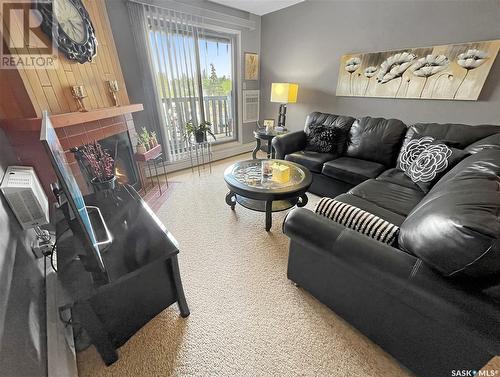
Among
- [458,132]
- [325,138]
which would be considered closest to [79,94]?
Result: [325,138]

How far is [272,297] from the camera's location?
4.45 ft

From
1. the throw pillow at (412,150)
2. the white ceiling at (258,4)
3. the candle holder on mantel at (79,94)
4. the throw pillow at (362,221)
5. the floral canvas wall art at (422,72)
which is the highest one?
the white ceiling at (258,4)

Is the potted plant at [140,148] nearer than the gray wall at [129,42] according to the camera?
No

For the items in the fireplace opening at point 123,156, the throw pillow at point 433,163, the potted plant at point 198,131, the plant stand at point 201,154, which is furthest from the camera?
the plant stand at point 201,154

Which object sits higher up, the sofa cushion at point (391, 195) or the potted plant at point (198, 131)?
the potted plant at point (198, 131)

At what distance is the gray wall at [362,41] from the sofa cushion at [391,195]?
1269mm

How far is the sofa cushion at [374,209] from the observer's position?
142cm

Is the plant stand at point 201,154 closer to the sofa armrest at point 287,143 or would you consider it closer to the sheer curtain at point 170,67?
the sheer curtain at point 170,67

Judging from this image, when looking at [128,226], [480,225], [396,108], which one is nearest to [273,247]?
[128,226]

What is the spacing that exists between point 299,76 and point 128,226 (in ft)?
11.3

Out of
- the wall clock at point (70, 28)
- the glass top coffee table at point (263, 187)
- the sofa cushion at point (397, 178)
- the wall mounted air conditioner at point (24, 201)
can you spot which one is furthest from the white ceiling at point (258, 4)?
the wall mounted air conditioner at point (24, 201)

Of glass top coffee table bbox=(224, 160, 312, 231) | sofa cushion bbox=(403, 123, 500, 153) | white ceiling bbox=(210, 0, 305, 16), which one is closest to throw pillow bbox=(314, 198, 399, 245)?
glass top coffee table bbox=(224, 160, 312, 231)

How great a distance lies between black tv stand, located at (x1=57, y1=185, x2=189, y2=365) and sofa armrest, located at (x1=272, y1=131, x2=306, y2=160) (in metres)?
1.85

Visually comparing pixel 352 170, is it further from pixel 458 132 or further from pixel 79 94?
pixel 79 94
